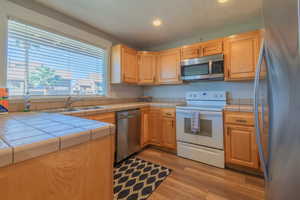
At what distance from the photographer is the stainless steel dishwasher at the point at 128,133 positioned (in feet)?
6.88

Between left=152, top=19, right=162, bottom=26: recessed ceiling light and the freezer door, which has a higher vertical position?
left=152, top=19, right=162, bottom=26: recessed ceiling light

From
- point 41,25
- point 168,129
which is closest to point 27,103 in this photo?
point 41,25

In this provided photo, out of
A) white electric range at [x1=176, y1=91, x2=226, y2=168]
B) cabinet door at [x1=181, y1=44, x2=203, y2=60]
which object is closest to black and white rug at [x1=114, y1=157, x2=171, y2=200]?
white electric range at [x1=176, y1=91, x2=226, y2=168]

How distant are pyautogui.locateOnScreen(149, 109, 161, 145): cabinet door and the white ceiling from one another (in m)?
1.69

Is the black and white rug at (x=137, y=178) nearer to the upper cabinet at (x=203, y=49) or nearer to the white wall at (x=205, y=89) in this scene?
the white wall at (x=205, y=89)

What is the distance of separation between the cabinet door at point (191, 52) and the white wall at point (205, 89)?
593 millimetres

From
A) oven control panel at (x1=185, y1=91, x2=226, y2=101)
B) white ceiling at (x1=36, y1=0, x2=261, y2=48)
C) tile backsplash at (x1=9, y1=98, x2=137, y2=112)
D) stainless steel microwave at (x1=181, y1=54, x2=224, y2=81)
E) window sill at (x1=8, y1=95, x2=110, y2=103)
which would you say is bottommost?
tile backsplash at (x1=9, y1=98, x2=137, y2=112)

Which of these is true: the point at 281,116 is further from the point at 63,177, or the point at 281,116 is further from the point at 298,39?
the point at 63,177

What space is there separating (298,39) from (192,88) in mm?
2401

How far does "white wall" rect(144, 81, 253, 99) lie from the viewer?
2.31 m

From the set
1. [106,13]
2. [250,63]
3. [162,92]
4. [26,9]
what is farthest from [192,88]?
[26,9]

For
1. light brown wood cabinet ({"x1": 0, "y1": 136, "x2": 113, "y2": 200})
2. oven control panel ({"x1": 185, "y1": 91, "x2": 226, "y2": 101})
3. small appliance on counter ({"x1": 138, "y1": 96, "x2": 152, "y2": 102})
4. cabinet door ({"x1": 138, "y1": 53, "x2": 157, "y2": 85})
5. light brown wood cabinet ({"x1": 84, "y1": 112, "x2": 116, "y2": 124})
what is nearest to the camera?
light brown wood cabinet ({"x1": 0, "y1": 136, "x2": 113, "y2": 200})

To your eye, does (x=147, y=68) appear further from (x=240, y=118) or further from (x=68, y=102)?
(x=240, y=118)

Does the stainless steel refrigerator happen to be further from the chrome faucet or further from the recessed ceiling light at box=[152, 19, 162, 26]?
the chrome faucet
